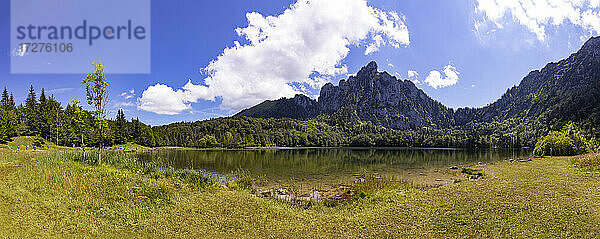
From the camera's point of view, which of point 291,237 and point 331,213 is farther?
point 331,213

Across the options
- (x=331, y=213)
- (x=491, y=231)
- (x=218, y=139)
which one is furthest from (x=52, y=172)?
(x=218, y=139)

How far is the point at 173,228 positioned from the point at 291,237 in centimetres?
572

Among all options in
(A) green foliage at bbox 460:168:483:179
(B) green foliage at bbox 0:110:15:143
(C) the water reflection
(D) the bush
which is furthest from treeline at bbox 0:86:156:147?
(D) the bush

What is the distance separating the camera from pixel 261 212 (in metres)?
15.3

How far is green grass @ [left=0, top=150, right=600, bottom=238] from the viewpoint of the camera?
11.3 metres

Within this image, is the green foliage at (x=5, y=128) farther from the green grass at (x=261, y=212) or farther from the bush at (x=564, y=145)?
the bush at (x=564, y=145)

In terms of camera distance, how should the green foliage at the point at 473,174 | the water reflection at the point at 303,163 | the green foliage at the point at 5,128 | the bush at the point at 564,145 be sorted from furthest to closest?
the green foliage at the point at 5,128
the bush at the point at 564,145
the water reflection at the point at 303,163
the green foliage at the point at 473,174

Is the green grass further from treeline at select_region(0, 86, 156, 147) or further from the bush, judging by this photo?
the bush

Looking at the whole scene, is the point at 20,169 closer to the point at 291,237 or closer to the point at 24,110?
the point at 291,237

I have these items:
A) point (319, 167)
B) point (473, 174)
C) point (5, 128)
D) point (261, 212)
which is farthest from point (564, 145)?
point (5, 128)

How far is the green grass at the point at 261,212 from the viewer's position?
11.3 m

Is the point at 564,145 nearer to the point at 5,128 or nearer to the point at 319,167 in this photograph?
the point at 319,167

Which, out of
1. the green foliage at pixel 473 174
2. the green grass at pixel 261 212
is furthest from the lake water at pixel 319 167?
the green grass at pixel 261 212

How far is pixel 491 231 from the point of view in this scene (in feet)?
36.2
